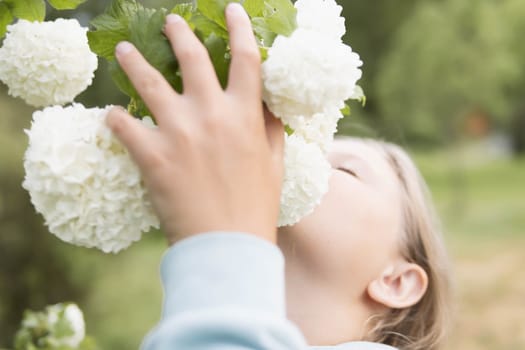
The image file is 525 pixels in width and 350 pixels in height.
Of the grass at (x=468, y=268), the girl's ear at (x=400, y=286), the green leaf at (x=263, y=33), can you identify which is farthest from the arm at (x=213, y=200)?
the grass at (x=468, y=268)

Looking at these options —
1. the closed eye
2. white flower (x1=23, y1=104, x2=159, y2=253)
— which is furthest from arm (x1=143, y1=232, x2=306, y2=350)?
the closed eye

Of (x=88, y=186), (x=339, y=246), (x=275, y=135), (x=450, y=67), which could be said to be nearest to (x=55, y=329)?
(x=339, y=246)

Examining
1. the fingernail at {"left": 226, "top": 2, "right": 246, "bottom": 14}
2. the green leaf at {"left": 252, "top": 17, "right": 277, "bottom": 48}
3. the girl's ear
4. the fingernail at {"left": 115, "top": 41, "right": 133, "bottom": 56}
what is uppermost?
the fingernail at {"left": 226, "top": 2, "right": 246, "bottom": 14}

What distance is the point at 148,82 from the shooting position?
A: 103 centimetres

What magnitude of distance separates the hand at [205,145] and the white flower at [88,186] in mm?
45

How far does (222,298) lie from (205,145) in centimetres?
20

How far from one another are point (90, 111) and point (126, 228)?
184mm

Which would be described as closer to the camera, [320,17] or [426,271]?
[320,17]

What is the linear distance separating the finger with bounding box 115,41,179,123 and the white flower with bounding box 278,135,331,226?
26 centimetres

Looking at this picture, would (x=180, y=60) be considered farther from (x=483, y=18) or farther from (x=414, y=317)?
(x=483, y=18)

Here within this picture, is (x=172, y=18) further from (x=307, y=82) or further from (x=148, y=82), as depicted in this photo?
(x=307, y=82)

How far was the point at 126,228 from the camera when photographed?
1.08 meters

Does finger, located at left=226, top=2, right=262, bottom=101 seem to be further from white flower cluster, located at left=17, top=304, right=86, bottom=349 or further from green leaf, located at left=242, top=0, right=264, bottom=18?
white flower cluster, located at left=17, top=304, right=86, bottom=349

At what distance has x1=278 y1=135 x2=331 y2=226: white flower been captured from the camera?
1.20 metres
